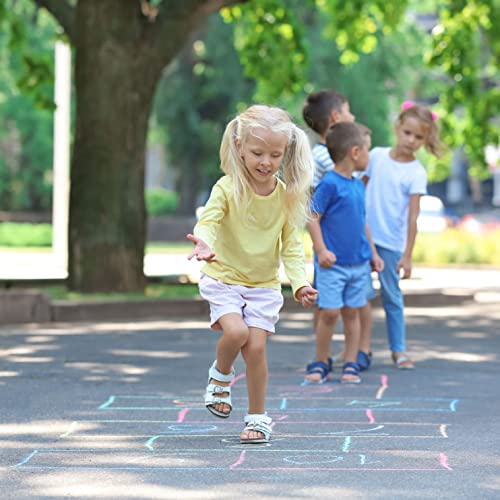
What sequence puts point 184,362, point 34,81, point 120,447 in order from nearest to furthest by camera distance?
point 120,447
point 184,362
point 34,81

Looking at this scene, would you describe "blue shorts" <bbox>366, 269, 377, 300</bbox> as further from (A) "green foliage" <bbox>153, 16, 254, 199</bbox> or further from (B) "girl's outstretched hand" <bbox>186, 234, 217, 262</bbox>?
(A) "green foliage" <bbox>153, 16, 254, 199</bbox>

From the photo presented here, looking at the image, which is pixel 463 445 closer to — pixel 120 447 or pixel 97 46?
pixel 120 447

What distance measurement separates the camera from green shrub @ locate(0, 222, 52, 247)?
124 ft

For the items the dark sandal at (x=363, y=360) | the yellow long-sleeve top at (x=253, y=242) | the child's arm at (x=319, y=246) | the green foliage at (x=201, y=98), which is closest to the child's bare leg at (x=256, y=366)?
the yellow long-sleeve top at (x=253, y=242)

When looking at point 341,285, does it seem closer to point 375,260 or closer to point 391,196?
point 375,260

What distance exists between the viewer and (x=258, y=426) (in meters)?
6.26

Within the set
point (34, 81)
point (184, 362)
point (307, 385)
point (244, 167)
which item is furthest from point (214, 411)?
point (34, 81)

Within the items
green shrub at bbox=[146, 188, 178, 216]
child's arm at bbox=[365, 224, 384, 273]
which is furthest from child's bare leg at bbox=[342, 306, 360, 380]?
green shrub at bbox=[146, 188, 178, 216]

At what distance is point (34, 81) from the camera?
64.3 ft

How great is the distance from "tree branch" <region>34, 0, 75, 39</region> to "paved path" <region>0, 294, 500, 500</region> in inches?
213

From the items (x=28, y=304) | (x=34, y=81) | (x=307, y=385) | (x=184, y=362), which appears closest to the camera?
(x=307, y=385)

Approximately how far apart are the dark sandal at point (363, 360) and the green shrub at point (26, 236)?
94.7ft

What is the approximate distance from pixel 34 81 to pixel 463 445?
47.2 feet

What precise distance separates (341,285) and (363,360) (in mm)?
893
